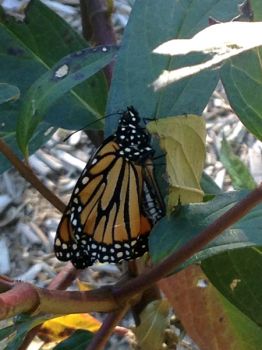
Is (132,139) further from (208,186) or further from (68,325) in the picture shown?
(68,325)

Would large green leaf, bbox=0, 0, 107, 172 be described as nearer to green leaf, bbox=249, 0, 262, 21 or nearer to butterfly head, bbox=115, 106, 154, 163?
butterfly head, bbox=115, 106, 154, 163

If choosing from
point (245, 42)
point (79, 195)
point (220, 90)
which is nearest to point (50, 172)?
point (220, 90)

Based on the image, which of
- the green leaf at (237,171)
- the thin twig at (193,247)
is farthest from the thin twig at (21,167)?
the green leaf at (237,171)

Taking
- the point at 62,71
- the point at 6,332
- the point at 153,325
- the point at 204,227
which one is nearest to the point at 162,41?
the point at 62,71

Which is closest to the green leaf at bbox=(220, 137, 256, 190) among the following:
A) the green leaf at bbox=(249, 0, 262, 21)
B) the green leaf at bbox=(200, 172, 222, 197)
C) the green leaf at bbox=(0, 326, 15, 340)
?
the green leaf at bbox=(200, 172, 222, 197)

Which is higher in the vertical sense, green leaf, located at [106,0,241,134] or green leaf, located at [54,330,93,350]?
green leaf, located at [106,0,241,134]

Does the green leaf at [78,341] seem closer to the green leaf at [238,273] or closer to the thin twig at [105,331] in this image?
the thin twig at [105,331]
